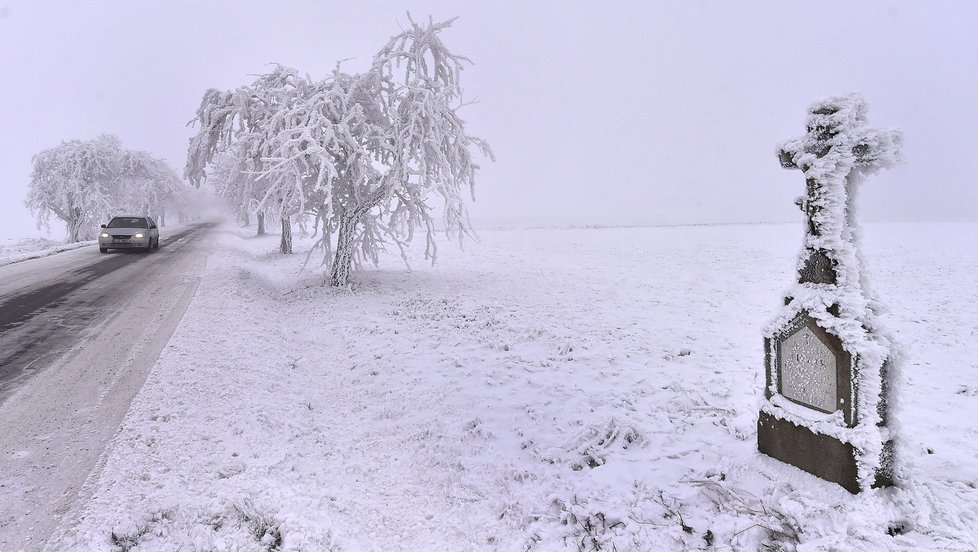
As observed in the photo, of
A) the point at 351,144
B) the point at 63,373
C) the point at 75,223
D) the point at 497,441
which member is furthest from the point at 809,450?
the point at 75,223

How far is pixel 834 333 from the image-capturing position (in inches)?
128

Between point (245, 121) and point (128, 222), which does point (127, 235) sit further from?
point (245, 121)

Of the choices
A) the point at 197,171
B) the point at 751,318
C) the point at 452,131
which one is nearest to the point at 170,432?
the point at 452,131

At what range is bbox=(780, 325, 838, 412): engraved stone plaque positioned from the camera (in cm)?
336

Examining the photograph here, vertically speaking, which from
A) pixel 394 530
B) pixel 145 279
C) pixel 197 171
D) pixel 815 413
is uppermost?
pixel 197 171

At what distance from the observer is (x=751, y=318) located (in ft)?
29.8

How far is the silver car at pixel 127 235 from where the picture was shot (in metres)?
17.8

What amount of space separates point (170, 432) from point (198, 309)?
Answer: 5418 millimetres

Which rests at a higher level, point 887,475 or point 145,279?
point 145,279

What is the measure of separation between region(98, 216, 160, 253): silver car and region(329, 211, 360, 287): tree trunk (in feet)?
40.5

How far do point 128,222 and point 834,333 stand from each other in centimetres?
2385

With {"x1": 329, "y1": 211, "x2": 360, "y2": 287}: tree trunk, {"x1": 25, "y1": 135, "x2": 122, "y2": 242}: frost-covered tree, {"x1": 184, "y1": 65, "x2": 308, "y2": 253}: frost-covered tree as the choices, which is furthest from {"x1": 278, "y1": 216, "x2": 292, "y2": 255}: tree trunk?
{"x1": 25, "y1": 135, "x2": 122, "y2": 242}: frost-covered tree

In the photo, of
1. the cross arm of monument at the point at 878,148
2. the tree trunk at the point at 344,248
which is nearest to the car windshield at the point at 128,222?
the tree trunk at the point at 344,248

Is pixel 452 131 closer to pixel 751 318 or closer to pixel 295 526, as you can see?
pixel 751 318
